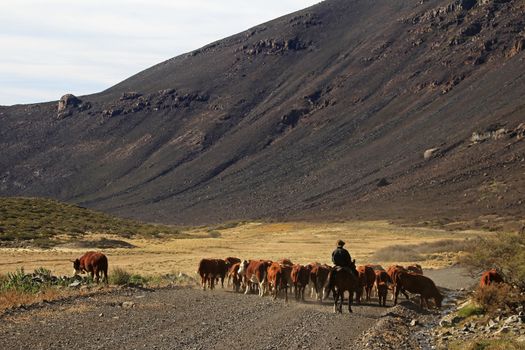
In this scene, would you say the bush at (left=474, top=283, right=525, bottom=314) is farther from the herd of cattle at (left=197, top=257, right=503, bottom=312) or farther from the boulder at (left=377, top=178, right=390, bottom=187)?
the boulder at (left=377, top=178, right=390, bottom=187)

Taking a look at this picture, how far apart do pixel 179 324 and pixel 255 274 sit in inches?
389

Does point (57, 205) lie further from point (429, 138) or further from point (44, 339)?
point (429, 138)

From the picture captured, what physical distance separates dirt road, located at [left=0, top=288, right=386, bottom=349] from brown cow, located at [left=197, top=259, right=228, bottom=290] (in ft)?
14.5

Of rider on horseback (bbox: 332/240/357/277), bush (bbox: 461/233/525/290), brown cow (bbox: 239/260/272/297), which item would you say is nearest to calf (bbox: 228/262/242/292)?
brown cow (bbox: 239/260/272/297)

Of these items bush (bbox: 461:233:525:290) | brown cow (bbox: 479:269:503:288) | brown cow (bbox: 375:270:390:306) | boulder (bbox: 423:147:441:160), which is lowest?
brown cow (bbox: 375:270:390:306)

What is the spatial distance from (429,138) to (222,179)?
52.8 m

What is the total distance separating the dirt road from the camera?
55.7ft

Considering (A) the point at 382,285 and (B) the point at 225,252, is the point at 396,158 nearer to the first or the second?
(B) the point at 225,252

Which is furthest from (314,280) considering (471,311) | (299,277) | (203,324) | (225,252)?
(225,252)

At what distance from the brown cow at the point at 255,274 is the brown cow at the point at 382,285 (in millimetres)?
4285

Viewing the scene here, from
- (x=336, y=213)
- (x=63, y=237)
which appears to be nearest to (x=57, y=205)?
(x=63, y=237)

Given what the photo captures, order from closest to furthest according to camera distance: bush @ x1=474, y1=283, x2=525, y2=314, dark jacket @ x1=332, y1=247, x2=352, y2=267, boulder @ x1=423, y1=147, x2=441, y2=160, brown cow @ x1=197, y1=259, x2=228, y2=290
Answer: bush @ x1=474, y1=283, x2=525, y2=314 → dark jacket @ x1=332, y1=247, x2=352, y2=267 → brown cow @ x1=197, y1=259, x2=228, y2=290 → boulder @ x1=423, y1=147, x2=441, y2=160

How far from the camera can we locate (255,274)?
96.3ft

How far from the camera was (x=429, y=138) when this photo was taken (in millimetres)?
148750
